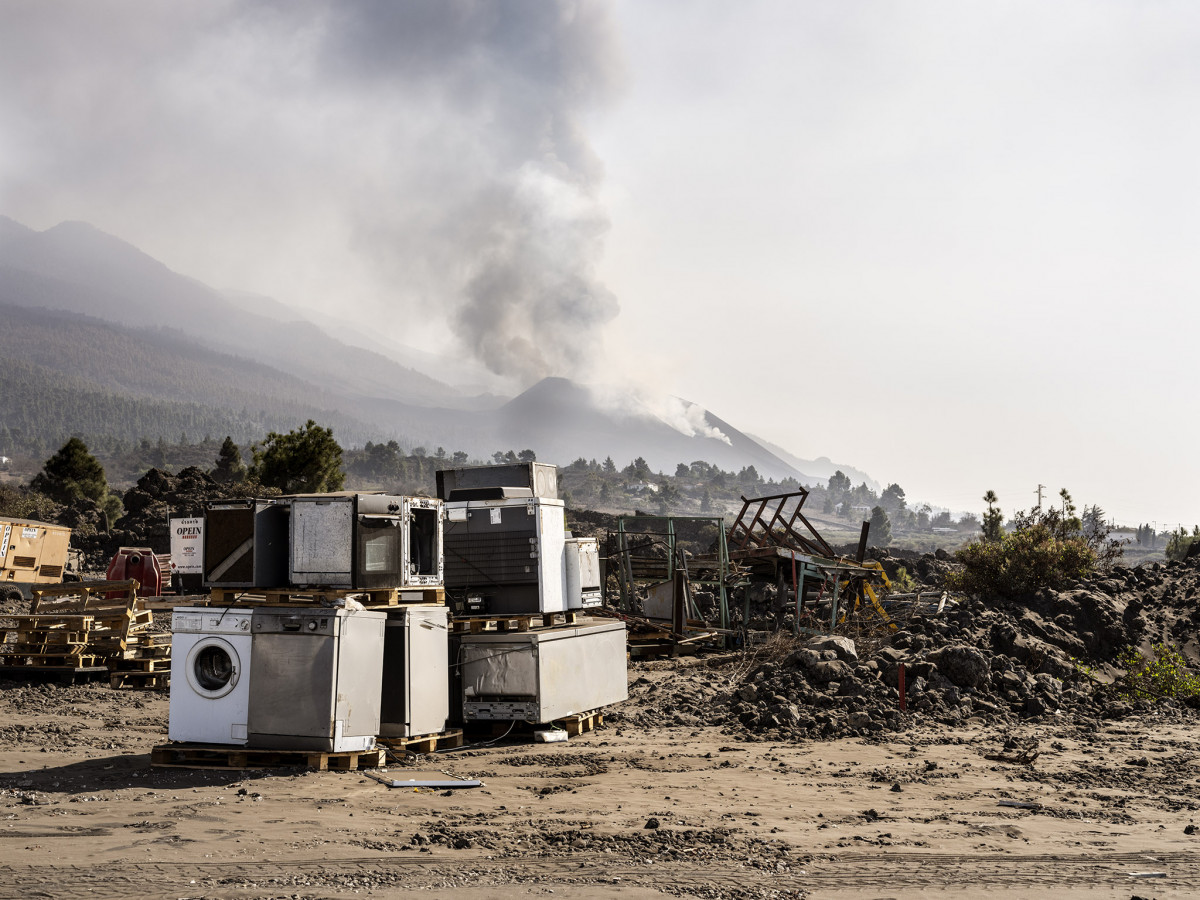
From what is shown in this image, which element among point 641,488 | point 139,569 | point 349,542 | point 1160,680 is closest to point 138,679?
point 139,569

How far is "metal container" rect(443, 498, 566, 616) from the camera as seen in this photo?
36.4 feet

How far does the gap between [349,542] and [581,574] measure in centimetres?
374

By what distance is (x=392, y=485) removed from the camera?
12650 centimetres

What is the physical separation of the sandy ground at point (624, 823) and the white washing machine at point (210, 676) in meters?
0.40

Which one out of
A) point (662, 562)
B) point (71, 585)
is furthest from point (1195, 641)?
point (71, 585)

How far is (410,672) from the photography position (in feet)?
30.3

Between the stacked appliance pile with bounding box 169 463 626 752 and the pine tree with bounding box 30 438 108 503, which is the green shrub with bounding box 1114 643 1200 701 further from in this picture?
the pine tree with bounding box 30 438 108 503

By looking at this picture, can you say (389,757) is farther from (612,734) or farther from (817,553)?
(817,553)

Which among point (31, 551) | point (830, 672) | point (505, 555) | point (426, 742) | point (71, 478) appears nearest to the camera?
point (426, 742)

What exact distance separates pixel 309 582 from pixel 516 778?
2.55 m

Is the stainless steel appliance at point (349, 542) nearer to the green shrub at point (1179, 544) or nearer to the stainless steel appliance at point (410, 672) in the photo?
the stainless steel appliance at point (410, 672)

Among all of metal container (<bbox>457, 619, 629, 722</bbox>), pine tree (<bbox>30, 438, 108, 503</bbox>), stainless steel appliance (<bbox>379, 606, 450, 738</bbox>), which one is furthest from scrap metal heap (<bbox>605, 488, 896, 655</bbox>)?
pine tree (<bbox>30, 438, 108, 503</bbox>)

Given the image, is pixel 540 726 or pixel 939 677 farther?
pixel 939 677

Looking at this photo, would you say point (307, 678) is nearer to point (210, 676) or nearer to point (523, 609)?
point (210, 676)
